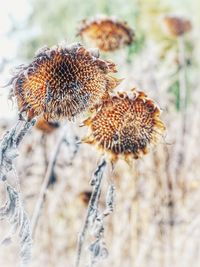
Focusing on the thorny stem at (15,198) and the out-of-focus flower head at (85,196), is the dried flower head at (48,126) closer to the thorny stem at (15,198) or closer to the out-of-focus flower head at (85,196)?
the out-of-focus flower head at (85,196)

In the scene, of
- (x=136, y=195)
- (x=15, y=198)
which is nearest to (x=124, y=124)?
(x=15, y=198)

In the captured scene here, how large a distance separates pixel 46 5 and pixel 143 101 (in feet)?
14.3

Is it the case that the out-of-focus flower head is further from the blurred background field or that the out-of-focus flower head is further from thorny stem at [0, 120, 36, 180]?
thorny stem at [0, 120, 36, 180]

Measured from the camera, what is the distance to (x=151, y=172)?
266 cm

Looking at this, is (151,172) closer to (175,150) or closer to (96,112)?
(175,150)

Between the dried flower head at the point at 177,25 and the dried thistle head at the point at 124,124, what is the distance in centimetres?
148

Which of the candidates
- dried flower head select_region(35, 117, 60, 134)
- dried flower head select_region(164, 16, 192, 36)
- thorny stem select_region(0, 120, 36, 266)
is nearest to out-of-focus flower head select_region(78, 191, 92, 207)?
dried flower head select_region(35, 117, 60, 134)

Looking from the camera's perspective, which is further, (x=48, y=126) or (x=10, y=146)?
(x=48, y=126)

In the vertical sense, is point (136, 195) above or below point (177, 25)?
below

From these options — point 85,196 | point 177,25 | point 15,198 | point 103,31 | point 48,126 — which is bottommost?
point 15,198

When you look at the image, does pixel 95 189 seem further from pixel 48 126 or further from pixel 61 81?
pixel 48 126

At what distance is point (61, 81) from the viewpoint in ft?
→ 3.54

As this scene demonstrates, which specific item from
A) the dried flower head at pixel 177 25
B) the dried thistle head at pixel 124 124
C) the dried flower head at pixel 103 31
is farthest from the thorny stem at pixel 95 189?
the dried flower head at pixel 177 25

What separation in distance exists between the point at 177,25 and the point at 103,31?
38.8 inches
